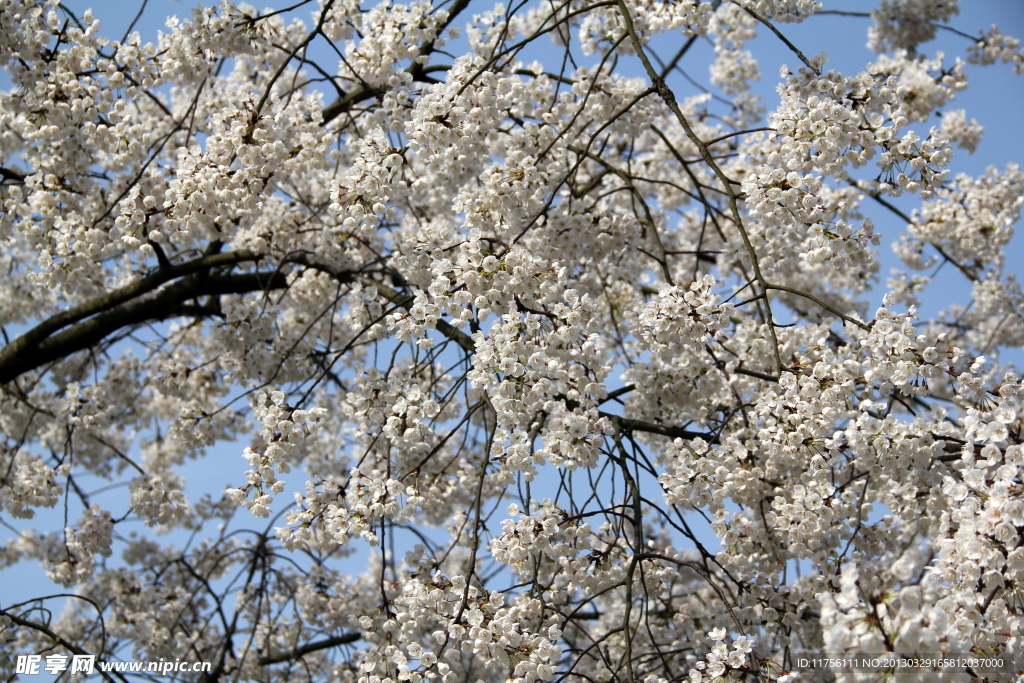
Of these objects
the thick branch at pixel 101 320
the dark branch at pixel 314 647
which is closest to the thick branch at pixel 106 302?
the thick branch at pixel 101 320

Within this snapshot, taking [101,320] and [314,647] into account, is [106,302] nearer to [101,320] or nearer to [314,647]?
[101,320]

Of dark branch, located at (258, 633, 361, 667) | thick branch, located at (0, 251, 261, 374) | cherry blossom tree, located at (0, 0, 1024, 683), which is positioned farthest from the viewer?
dark branch, located at (258, 633, 361, 667)

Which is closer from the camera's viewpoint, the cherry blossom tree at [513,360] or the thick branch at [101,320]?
the cherry blossom tree at [513,360]

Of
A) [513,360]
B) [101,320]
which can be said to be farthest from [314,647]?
[513,360]

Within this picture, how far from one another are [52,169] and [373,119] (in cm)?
166

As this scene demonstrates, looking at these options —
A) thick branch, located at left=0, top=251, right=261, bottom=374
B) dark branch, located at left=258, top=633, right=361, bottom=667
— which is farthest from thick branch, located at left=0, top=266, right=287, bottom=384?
dark branch, located at left=258, top=633, right=361, bottom=667

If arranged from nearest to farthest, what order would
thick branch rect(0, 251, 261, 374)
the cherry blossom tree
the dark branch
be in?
the cherry blossom tree → thick branch rect(0, 251, 261, 374) → the dark branch

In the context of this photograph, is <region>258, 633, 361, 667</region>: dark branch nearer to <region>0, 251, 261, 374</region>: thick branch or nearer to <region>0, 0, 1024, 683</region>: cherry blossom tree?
<region>0, 0, 1024, 683</region>: cherry blossom tree

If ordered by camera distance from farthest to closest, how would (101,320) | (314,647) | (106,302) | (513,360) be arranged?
(314,647) < (101,320) < (106,302) < (513,360)

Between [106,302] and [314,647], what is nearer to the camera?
[106,302]

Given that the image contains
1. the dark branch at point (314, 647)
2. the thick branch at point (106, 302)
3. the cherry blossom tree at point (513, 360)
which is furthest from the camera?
the dark branch at point (314, 647)

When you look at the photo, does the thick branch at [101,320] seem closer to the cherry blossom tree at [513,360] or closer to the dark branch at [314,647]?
the cherry blossom tree at [513,360]

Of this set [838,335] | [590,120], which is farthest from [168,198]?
[838,335]

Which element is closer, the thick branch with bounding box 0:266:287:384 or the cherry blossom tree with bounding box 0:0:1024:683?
the cherry blossom tree with bounding box 0:0:1024:683
